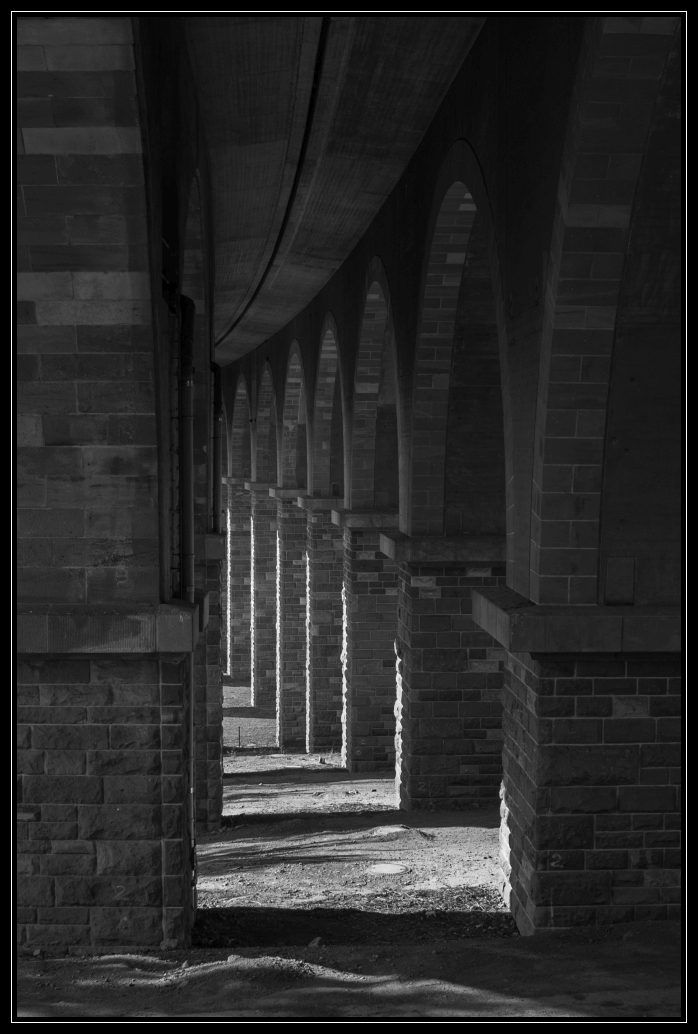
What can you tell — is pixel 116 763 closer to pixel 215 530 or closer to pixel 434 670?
pixel 434 670

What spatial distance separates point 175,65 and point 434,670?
6.28 m

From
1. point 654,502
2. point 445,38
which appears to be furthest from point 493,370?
point 654,502

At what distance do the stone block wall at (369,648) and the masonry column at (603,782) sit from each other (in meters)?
7.95

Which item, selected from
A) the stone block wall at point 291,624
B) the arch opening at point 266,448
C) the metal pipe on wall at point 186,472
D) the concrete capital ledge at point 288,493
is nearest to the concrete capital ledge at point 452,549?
the metal pipe on wall at point 186,472

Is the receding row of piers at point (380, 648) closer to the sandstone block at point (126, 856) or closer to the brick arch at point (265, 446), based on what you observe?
the brick arch at point (265, 446)

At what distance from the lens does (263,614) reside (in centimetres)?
2406

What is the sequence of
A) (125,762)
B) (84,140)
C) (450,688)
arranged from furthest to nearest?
1. (450,688)
2. (125,762)
3. (84,140)

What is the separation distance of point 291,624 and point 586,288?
1524 cm

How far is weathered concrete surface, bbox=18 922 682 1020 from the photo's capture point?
5.12 m

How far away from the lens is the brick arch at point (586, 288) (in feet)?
16.6

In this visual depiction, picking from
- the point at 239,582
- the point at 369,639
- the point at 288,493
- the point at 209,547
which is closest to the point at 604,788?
the point at 209,547

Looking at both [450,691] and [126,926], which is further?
[450,691]

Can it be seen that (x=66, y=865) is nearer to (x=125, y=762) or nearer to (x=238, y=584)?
(x=125, y=762)

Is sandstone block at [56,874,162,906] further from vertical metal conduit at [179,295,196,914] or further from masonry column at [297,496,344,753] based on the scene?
masonry column at [297,496,344,753]
